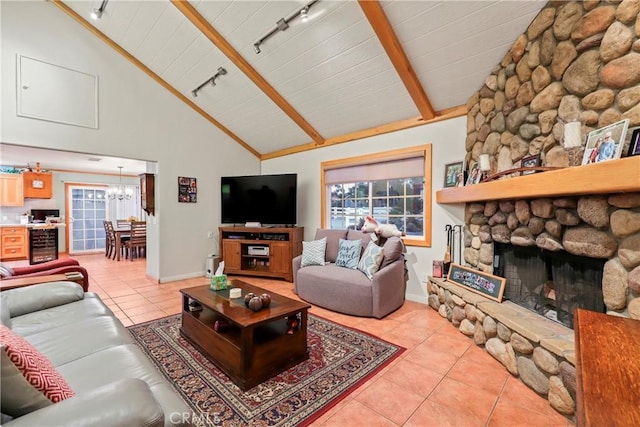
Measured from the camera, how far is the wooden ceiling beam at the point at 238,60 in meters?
3.01

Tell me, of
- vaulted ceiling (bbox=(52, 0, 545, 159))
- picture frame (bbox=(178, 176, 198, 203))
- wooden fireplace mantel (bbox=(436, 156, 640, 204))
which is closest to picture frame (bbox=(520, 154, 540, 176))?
wooden fireplace mantel (bbox=(436, 156, 640, 204))

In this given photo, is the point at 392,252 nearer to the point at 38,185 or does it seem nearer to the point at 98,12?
the point at 98,12

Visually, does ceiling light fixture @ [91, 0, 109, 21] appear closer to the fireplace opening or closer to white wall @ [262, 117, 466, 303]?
white wall @ [262, 117, 466, 303]

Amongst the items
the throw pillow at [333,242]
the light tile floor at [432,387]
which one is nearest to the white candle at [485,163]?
the light tile floor at [432,387]

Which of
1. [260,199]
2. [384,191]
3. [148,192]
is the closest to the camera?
[384,191]

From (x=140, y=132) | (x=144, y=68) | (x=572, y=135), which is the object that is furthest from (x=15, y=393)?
(x=144, y=68)

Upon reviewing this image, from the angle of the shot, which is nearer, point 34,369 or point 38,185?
point 34,369

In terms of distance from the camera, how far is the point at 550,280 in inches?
87.0

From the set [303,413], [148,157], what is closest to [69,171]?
[148,157]

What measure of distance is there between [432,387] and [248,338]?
126cm

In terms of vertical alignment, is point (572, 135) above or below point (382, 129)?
below

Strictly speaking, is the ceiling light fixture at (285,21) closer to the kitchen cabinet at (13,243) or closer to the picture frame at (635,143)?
the picture frame at (635,143)

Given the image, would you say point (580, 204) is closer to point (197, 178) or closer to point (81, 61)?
point (197, 178)

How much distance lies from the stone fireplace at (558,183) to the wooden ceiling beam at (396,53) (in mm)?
649
